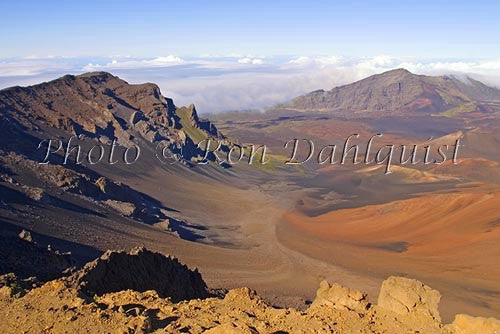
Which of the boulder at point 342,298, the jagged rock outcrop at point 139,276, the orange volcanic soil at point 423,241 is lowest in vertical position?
the orange volcanic soil at point 423,241

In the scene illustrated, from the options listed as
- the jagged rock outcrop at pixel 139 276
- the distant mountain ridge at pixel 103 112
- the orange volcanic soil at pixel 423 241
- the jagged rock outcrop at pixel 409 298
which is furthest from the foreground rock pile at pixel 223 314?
the distant mountain ridge at pixel 103 112

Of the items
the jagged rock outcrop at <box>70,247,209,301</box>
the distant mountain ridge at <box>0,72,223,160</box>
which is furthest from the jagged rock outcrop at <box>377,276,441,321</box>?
the distant mountain ridge at <box>0,72,223,160</box>

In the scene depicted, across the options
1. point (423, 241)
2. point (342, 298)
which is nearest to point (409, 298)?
point (342, 298)

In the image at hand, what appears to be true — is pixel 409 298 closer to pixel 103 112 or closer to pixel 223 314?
pixel 223 314

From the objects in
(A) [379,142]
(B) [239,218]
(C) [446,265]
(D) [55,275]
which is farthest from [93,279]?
(A) [379,142]

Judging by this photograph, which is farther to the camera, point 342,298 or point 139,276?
point 139,276

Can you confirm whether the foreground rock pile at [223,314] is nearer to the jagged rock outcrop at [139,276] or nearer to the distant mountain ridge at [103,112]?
the jagged rock outcrop at [139,276]
